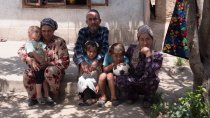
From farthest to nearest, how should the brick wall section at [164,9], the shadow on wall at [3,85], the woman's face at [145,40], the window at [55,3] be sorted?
the brick wall section at [164,9]
the window at [55,3]
the shadow on wall at [3,85]
the woman's face at [145,40]

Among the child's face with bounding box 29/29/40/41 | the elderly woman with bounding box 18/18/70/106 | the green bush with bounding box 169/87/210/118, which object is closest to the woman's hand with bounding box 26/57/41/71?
the elderly woman with bounding box 18/18/70/106

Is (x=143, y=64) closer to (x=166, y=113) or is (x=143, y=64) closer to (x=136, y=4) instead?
(x=166, y=113)

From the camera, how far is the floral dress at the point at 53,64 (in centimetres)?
→ 573

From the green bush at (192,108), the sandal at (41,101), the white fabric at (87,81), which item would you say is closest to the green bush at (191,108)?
the green bush at (192,108)

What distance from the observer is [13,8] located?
9.09 metres

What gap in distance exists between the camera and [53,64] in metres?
5.76

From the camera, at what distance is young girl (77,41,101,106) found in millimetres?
5680

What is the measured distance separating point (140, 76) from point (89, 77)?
2.36ft

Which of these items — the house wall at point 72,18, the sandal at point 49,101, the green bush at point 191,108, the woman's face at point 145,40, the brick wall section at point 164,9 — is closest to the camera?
the green bush at point 191,108

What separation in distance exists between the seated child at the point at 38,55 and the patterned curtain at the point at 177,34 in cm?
178

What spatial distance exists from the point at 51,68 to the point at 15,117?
806 mm

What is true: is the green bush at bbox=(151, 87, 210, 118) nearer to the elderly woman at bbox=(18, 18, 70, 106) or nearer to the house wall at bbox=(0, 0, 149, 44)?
A: the elderly woman at bbox=(18, 18, 70, 106)

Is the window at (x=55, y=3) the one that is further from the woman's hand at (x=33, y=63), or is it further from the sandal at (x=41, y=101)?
the sandal at (x=41, y=101)

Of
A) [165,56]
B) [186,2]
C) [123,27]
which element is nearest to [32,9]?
[123,27]
